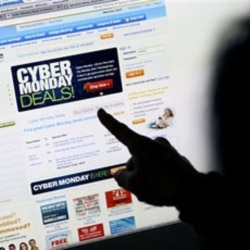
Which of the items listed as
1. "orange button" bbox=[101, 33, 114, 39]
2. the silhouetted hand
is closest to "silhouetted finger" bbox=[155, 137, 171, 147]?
the silhouetted hand

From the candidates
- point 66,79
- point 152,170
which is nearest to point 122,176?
point 152,170

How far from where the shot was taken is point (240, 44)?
1.00 metres

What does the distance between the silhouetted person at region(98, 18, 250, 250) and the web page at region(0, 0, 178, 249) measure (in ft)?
0.06

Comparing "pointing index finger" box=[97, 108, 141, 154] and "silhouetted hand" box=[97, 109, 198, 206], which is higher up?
"pointing index finger" box=[97, 108, 141, 154]

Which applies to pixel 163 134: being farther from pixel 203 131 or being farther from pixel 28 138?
pixel 28 138

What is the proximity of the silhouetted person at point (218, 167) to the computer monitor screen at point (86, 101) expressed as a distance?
0.02m

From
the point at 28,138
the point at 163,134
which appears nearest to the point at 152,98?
the point at 163,134

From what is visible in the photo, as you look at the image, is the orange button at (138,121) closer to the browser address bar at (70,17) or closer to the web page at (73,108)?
the web page at (73,108)

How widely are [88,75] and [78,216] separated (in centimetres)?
19

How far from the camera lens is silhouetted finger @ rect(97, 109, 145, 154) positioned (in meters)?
1.05

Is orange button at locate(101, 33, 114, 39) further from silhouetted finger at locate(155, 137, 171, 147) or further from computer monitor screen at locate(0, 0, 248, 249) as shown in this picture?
silhouetted finger at locate(155, 137, 171, 147)

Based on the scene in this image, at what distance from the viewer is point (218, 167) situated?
3.60ft

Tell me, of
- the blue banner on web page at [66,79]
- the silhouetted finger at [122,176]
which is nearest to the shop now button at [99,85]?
the blue banner on web page at [66,79]

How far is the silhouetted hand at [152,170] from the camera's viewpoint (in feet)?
3.48
